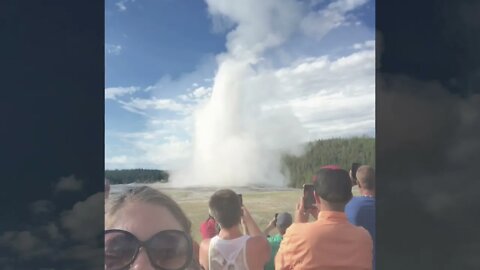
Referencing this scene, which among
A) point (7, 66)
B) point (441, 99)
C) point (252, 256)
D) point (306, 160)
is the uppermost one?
point (7, 66)

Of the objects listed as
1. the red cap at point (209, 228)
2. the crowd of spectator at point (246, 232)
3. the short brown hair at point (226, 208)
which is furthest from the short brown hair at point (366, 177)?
the red cap at point (209, 228)

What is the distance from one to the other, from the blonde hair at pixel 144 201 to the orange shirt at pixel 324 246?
53 centimetres

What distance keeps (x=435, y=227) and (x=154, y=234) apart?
149 cm

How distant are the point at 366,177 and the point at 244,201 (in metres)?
0.66

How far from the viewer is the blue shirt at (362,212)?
313cm

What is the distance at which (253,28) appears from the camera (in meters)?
3.12

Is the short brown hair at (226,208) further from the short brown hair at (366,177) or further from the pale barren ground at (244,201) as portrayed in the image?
the short brown hair at (366,177)

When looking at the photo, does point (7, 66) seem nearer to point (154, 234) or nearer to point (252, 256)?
point (154, 234)

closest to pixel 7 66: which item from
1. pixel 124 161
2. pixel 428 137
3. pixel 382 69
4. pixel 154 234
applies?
pixel 124 161

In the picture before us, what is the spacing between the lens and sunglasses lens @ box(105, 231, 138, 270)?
10.0 ft

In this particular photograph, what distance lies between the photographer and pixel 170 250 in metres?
3.05

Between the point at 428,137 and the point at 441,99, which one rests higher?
the point at 441,99

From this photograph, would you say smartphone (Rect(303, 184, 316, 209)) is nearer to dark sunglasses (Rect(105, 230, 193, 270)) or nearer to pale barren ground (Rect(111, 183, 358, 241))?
pale barren ground (Rect(111, 183, 358, 241))

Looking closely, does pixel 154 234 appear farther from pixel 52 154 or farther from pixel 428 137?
pixel 428 137
